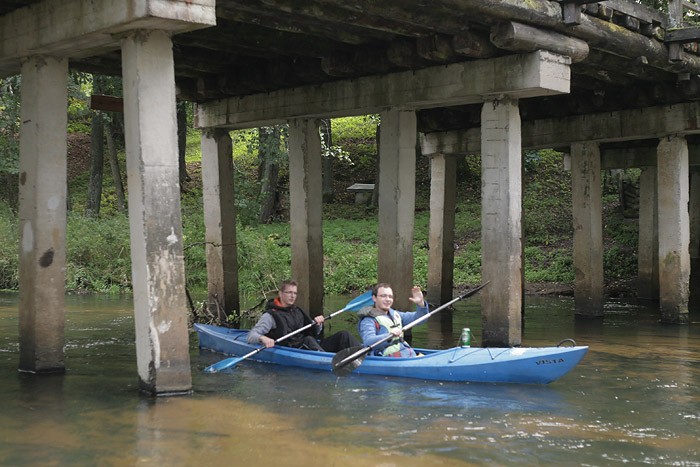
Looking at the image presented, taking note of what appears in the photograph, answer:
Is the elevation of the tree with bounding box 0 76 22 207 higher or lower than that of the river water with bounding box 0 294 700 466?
higher

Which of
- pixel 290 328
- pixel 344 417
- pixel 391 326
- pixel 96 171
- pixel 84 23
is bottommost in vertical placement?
pixel 344 417

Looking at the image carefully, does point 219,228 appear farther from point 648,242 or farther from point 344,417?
point 648,242

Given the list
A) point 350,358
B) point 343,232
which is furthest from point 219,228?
point 343,232

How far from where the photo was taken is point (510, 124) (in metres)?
13.7

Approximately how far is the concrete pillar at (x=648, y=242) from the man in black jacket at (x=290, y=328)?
13.0 m

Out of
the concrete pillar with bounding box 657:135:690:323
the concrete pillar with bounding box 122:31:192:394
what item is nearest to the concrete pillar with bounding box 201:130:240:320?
the concrete pillar with bounding box 122:31:192:394

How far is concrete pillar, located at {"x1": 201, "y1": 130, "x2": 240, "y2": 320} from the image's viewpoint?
17.5 m

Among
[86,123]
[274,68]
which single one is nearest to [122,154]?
[86,123]

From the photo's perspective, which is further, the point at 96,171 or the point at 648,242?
the point at 96,171

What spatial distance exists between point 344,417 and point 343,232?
2092cm

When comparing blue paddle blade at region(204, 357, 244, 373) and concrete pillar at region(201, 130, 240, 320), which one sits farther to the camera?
concrete pillar at region(201, 130, 240, 320)

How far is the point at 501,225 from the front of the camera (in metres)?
13.6

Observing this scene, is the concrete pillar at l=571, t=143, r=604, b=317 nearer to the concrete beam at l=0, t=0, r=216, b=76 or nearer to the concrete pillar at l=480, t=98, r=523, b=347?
the concrete pillar at l=480, t=98, r=523, b=347

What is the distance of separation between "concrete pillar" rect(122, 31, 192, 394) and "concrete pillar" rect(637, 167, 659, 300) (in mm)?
16591
